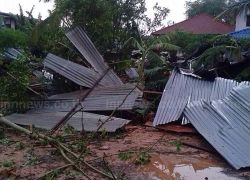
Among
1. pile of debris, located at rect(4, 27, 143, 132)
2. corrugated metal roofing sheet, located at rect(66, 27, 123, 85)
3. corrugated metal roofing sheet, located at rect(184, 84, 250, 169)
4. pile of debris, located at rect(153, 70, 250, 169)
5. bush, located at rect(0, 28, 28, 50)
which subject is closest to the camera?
corrugated metal roofing sheet, located at rect(184, 84, 250, 169)

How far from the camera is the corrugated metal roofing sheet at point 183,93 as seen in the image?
697 cm

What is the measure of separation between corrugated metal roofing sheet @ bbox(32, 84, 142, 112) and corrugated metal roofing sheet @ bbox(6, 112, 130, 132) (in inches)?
11.6

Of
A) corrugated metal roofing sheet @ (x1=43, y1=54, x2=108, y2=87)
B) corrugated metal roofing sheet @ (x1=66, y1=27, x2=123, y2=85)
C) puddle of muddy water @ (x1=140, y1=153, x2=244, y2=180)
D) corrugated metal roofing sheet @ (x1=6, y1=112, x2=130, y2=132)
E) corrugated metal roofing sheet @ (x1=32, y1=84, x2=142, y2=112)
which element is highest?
corrugated metal roofing sheet @ (x1=66, y1=27, x2=123, y2=85)

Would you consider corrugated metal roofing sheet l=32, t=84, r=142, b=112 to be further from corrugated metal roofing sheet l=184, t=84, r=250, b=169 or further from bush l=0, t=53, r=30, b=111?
corrugated metal roofing sheet l=184, t=84, r=250, b=169

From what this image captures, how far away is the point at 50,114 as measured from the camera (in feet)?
25.0

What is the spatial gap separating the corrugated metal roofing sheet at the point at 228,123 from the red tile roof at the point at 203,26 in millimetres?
21174

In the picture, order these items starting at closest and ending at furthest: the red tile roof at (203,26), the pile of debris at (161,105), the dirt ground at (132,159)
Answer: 1. the dirt ground at (132,159)
2. the pile of debris at (161,105)
3. the red tile roof at (203,26)

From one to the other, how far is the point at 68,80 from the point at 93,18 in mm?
3420

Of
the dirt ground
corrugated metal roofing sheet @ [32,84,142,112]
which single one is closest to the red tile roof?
corrugated metal roofing sheet @ [32,84,142,112]

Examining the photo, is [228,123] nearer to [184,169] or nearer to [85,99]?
[184,169]

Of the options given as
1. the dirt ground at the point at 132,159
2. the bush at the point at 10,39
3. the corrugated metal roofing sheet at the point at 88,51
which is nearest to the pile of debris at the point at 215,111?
the dirt ground at the point at 132,159

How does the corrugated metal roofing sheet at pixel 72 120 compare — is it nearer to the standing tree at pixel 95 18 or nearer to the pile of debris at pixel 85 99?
the pile of debris at pixel 85 99

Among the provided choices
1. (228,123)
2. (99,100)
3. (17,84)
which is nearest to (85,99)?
(99,100)

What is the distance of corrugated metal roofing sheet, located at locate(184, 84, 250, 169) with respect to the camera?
17.5ft
